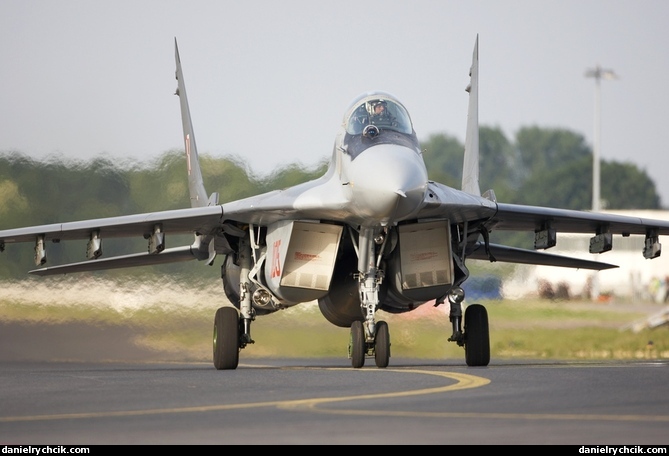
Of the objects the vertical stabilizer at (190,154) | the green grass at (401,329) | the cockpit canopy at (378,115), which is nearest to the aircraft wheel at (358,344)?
the cockpit canopy at (378,115)

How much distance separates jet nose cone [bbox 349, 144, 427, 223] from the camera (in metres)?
14.7

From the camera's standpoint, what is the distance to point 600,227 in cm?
1914

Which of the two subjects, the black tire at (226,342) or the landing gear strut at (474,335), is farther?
the black tire at (226,342)

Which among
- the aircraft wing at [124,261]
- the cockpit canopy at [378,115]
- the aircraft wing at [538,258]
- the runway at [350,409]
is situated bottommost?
the runway at [350,409]

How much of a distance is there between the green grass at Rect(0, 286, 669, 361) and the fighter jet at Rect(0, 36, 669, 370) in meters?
3.69

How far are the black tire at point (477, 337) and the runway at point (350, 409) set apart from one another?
3.12m

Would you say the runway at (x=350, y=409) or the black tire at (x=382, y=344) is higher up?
the black tire at (x=382, y=344)

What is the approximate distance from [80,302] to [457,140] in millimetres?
46687

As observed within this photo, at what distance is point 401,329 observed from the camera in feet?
Answer: 76.7

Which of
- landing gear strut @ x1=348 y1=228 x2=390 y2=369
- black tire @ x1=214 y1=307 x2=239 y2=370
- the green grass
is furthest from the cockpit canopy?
the green grass

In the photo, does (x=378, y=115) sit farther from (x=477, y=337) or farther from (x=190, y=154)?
(x=190, y=154)

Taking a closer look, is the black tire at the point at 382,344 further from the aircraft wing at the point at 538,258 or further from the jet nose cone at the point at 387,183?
the aircraft wing at the point at 538,258

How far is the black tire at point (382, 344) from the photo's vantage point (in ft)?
51.9
